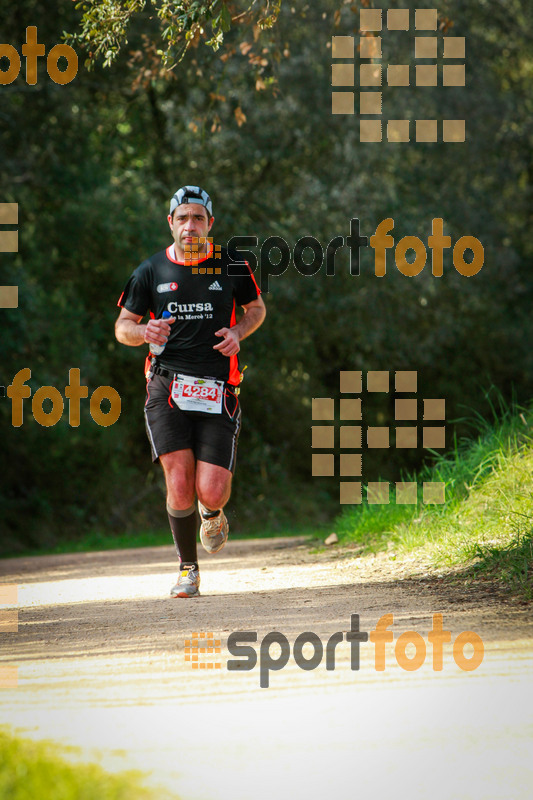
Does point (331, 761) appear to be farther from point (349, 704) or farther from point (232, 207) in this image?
point (232, 207)

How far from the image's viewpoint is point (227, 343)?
236 inches

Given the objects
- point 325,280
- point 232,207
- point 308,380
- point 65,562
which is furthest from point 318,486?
point 65,562

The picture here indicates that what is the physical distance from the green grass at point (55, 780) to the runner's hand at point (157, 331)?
124 inches

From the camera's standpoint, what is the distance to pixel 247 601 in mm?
5914

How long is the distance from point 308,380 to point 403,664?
1632 cm

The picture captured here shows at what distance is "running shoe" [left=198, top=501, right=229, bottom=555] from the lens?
635cm

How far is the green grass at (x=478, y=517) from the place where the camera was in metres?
6.11
